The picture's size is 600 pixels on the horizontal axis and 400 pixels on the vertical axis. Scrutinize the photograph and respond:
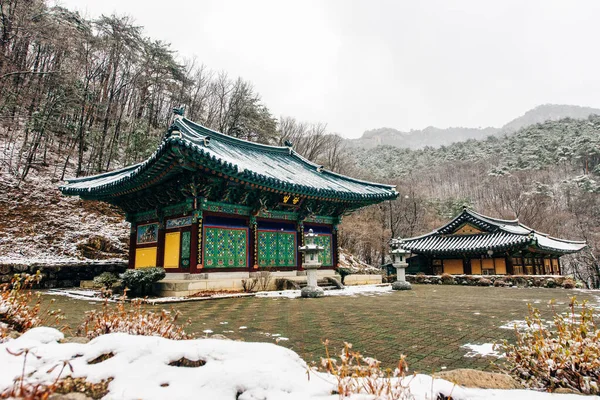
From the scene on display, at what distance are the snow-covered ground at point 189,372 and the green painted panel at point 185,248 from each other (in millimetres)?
10530

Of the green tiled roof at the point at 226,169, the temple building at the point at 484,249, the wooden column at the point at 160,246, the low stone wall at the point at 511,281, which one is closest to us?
the green tiled roof at the point at 226,169

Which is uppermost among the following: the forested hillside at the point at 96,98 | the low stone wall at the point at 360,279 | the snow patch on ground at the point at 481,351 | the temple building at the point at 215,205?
the forested hillside at the point at 96,98

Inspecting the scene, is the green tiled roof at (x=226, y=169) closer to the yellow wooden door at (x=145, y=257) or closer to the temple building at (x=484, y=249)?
the yellow wooden door at (x=145, y=257)

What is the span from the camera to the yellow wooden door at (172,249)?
1330cm

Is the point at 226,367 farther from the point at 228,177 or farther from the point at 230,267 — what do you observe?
the point at 230,267

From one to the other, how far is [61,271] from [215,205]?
26.7ft

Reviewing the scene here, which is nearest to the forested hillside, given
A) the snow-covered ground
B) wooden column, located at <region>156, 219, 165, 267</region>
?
wooden column, located at <region>156, 219, 165, 267</region>

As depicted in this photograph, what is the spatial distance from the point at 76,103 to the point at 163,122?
8658mm

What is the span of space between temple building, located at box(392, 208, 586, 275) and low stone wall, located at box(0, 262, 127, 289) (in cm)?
1937

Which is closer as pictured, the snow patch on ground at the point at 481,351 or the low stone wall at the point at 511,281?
the snow patch on ground at the point at 481,351

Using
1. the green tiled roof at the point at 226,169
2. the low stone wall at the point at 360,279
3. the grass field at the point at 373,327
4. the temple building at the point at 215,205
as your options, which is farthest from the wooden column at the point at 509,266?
the grass field at the point at 373,327

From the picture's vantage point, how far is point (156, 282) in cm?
1198

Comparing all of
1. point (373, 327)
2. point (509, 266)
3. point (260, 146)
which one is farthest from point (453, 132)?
point (373, 327)

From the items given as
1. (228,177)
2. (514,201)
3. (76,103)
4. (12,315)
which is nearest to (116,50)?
(76,103)
